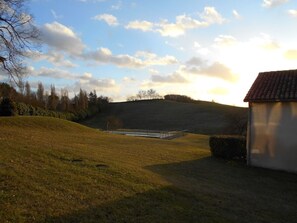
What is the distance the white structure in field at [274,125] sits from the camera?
2077cm

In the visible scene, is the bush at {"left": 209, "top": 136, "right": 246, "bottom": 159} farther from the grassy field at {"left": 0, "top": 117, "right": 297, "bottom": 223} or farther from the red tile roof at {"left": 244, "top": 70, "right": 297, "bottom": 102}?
the grassy field at {"left": 0, "top": 117, "right": 297, "bottom": 223}

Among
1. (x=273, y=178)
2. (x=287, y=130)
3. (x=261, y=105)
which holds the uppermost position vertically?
(x=261, y=105)

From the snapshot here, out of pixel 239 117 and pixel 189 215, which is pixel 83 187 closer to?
pixel 189 215

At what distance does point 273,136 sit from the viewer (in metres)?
21.3

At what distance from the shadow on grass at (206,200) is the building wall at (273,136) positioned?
1197 millimetres

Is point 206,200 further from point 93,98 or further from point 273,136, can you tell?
point 93,98

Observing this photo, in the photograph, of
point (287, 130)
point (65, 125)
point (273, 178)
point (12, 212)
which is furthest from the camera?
point (65, 125)

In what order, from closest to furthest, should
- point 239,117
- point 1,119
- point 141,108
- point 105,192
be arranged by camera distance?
point 105,192 < point 1,119 < point 239,117 < point 141,108

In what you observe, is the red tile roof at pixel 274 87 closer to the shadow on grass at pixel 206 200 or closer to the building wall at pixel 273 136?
the building wall at pixel 273 136

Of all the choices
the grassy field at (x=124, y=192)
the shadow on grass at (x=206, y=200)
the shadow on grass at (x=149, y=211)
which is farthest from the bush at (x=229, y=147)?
the shadow on grass at (x=149, y=211)

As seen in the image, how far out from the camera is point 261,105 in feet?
72.9

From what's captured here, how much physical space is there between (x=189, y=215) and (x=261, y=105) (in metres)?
14.0

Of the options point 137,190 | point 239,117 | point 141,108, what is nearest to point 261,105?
point 137,190

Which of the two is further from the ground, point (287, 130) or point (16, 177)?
point (287, 130)
